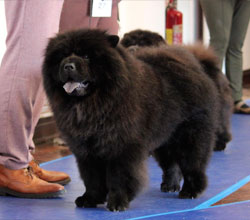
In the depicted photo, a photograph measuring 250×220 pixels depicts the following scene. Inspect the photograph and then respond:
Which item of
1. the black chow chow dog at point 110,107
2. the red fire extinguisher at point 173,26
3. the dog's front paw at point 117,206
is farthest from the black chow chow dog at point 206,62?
the red fire extinguisher at point 173,26

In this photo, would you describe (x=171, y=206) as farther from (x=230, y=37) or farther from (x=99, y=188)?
(x=230, y=37)

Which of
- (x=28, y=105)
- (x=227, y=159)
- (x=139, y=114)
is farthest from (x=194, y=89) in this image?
(x=227, y=159)

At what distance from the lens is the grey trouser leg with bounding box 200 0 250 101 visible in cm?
421

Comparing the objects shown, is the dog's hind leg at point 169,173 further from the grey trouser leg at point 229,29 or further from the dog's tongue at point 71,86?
the grey trouser leg at point 229,29

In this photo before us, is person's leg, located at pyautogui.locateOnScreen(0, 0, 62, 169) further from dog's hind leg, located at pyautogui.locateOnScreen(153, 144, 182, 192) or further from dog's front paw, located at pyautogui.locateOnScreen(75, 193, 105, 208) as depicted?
dog's hind leg, located at pyautogui.locateOnScreen(153, 144, 182, 192)

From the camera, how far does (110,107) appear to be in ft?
6.21

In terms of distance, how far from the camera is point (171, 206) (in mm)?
2104

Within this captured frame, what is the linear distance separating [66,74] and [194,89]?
63 cm

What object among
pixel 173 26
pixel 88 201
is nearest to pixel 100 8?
pixel 88 201

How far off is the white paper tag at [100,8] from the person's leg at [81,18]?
6cm

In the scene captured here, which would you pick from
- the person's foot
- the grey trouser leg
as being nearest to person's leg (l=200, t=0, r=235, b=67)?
the grey trouser leg

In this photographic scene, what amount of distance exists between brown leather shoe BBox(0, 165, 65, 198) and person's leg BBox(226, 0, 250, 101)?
2.77m

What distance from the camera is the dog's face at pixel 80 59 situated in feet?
6.07

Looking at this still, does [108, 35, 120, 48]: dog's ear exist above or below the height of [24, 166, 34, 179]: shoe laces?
above
